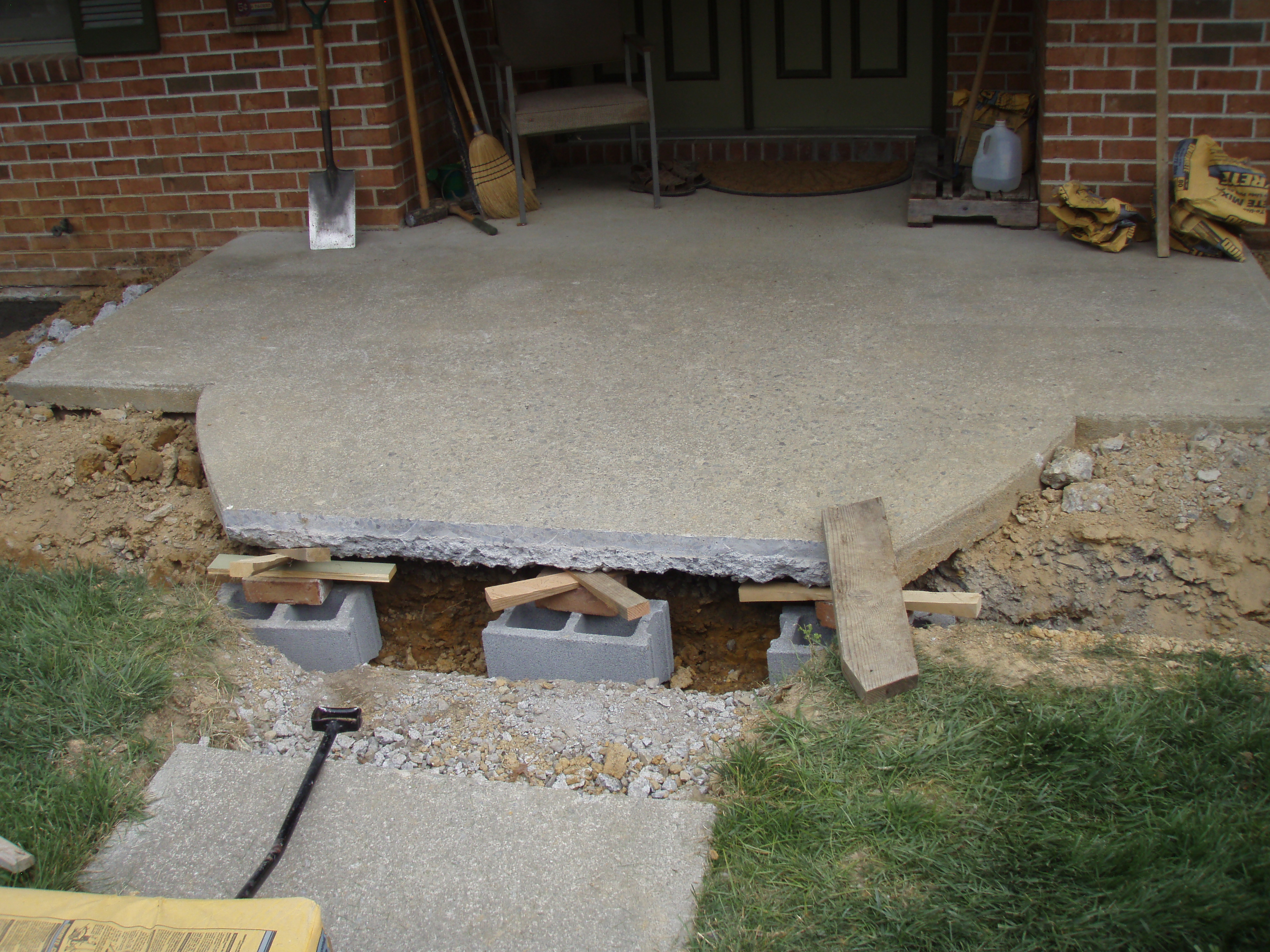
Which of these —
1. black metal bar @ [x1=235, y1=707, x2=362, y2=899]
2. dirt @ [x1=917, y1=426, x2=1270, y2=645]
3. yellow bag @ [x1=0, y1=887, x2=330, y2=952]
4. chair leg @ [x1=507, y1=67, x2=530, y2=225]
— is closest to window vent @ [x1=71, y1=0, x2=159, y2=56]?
chair leg @ [x1=507, y1=67, x2=530, y2=225]

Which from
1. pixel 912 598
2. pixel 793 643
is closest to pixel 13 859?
pixel 793 643

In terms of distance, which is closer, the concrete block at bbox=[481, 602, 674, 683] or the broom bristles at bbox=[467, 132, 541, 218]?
the concrete block at bbox=[481, 602, 674, 683]

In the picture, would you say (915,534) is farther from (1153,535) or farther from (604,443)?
(604,443)

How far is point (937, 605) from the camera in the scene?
250cm

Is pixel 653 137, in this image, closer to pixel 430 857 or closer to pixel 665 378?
pixel 665 378

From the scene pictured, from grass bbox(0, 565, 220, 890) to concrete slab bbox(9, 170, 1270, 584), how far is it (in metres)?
0.35

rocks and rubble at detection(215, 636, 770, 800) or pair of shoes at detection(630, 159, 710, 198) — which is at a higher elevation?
pair of shoes at detection(630, 159, 710, 198)

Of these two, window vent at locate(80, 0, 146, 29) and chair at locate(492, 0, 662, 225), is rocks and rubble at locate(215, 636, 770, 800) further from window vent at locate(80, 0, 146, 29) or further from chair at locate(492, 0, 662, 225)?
window vent at locate(80, 0, 146, 29)

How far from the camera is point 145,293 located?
14.6 ft

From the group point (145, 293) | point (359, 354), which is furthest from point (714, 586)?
point (145, 293)

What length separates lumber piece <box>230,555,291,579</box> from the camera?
277cm

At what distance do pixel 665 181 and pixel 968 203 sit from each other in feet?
4.99

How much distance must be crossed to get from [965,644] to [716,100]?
4319 millimetres

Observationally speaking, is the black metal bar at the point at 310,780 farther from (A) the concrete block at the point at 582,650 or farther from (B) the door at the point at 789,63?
(B) the door at the point at 789,63
